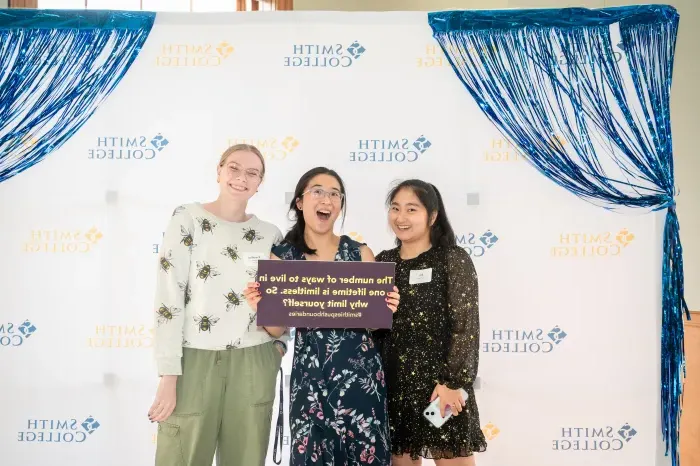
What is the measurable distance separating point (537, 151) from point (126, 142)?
6.58 ft

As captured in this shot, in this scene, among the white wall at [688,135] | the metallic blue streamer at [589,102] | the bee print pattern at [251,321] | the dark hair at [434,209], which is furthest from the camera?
the white wall at [688,135]

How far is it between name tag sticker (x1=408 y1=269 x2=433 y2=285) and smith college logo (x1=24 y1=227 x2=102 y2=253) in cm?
155

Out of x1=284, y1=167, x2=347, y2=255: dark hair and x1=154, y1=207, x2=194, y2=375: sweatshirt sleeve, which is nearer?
x1=154, y1=207, x2=194, y2=375: sweatshirt sleeve

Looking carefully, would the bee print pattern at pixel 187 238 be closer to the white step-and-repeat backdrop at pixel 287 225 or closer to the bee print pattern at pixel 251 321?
the bee print pattern at pixel 251 321

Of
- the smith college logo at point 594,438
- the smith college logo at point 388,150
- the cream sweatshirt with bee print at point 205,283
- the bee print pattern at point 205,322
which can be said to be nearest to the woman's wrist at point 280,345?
the cream sweatshirt with bee print at point 205,283

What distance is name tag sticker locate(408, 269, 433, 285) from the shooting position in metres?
2.47

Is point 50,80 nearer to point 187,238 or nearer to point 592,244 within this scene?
point 187,238

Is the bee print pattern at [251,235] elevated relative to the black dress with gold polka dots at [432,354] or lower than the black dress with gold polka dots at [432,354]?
elevated

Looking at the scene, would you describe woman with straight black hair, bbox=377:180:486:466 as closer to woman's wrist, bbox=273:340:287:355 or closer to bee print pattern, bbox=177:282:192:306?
woman's wrist, bbox=273:340:287:355

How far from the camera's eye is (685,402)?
3.25 m

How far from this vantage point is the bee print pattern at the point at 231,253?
2.39m

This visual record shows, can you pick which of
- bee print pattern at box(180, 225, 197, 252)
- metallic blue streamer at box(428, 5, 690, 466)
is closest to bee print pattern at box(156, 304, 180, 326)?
bee print pattern at box(180, 225, 197, 252)

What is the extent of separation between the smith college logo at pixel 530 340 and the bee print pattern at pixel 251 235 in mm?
1289

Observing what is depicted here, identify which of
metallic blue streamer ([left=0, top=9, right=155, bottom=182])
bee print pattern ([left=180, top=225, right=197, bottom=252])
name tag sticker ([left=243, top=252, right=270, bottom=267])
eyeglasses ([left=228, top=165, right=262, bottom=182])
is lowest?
name tag sticker ([left=243, top=252, right=270, bottom=267])
